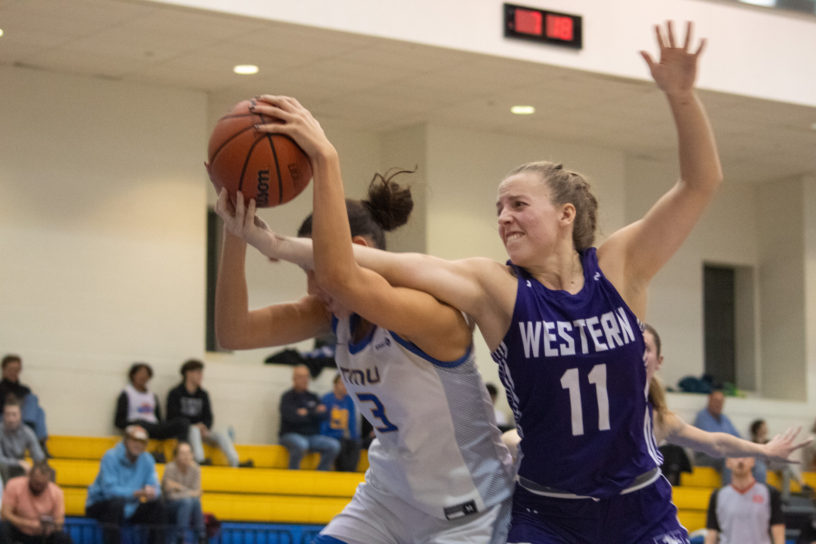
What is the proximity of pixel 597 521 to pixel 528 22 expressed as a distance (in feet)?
31.1

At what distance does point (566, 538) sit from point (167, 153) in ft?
36.2

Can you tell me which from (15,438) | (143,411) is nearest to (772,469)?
(143,411)

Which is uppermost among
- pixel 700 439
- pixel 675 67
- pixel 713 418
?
pixel 675 67

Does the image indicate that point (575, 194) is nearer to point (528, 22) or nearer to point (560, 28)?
point (528, 22)

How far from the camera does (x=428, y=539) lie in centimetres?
353

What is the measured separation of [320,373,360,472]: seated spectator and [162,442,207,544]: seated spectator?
2.21m

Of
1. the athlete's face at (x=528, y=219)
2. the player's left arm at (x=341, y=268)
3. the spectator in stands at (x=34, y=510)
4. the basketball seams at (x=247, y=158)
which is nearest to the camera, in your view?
the player's left arm at (x=341, y=268)

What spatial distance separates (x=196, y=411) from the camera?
41.3 ft

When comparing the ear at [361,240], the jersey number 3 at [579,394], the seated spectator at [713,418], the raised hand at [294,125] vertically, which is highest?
the raised hand at [294,125]

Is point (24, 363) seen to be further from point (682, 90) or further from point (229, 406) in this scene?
point (682, 90)

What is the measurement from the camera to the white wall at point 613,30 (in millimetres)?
11297

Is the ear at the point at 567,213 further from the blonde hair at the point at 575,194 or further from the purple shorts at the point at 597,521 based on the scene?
the purple shorts at the point at 597,521

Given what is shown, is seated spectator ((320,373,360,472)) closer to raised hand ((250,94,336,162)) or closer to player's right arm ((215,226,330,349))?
player's right arm ((215,226,330,349))

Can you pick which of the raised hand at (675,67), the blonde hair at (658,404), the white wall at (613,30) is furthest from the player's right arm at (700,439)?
the white wall at (613,30)
